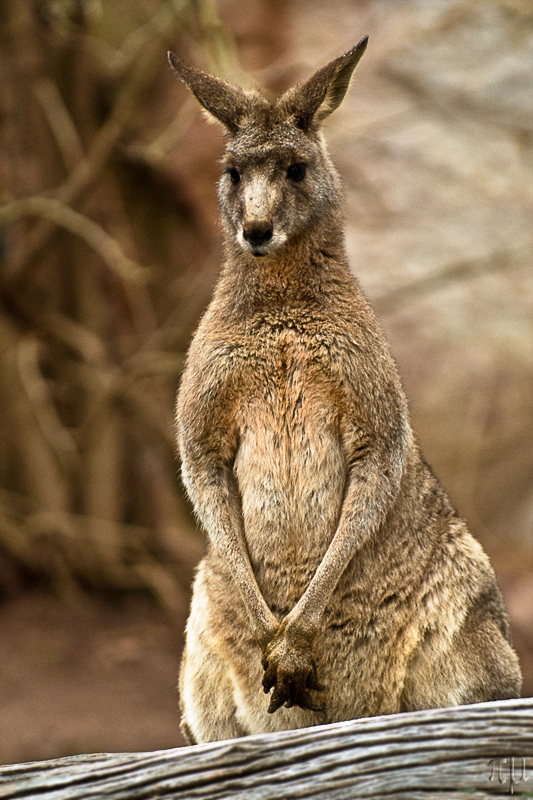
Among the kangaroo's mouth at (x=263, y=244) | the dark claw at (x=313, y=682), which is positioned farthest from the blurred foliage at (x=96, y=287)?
the dark claw at (x=313, y=682)

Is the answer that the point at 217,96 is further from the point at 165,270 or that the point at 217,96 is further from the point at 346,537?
the point at 165,270

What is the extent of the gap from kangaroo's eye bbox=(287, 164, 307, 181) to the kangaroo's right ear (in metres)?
0.32

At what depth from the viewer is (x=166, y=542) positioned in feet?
32.7

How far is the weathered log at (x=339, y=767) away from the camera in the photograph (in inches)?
123


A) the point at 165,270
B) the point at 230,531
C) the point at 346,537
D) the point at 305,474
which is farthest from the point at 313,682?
the point at 165,270

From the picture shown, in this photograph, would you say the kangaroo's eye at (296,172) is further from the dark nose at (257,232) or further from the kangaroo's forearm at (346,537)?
the kangaroo's forearm at (346,537)

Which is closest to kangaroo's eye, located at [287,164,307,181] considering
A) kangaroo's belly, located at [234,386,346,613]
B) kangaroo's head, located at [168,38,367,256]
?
kangaroo's head, located at [168,38,367,256]

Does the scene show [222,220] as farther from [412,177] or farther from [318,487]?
[412,177]

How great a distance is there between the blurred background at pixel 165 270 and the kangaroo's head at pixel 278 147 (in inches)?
201

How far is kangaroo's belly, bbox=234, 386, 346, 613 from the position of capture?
3957 mm

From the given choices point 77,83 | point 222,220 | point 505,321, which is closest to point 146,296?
point 77,83

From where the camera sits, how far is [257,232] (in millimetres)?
3756

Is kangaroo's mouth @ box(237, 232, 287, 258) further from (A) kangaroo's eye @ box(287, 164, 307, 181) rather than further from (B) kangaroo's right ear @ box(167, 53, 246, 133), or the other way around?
(B) kangaroo's right ear @ box(167, 53, 246, 133)

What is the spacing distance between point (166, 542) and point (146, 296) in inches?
112
